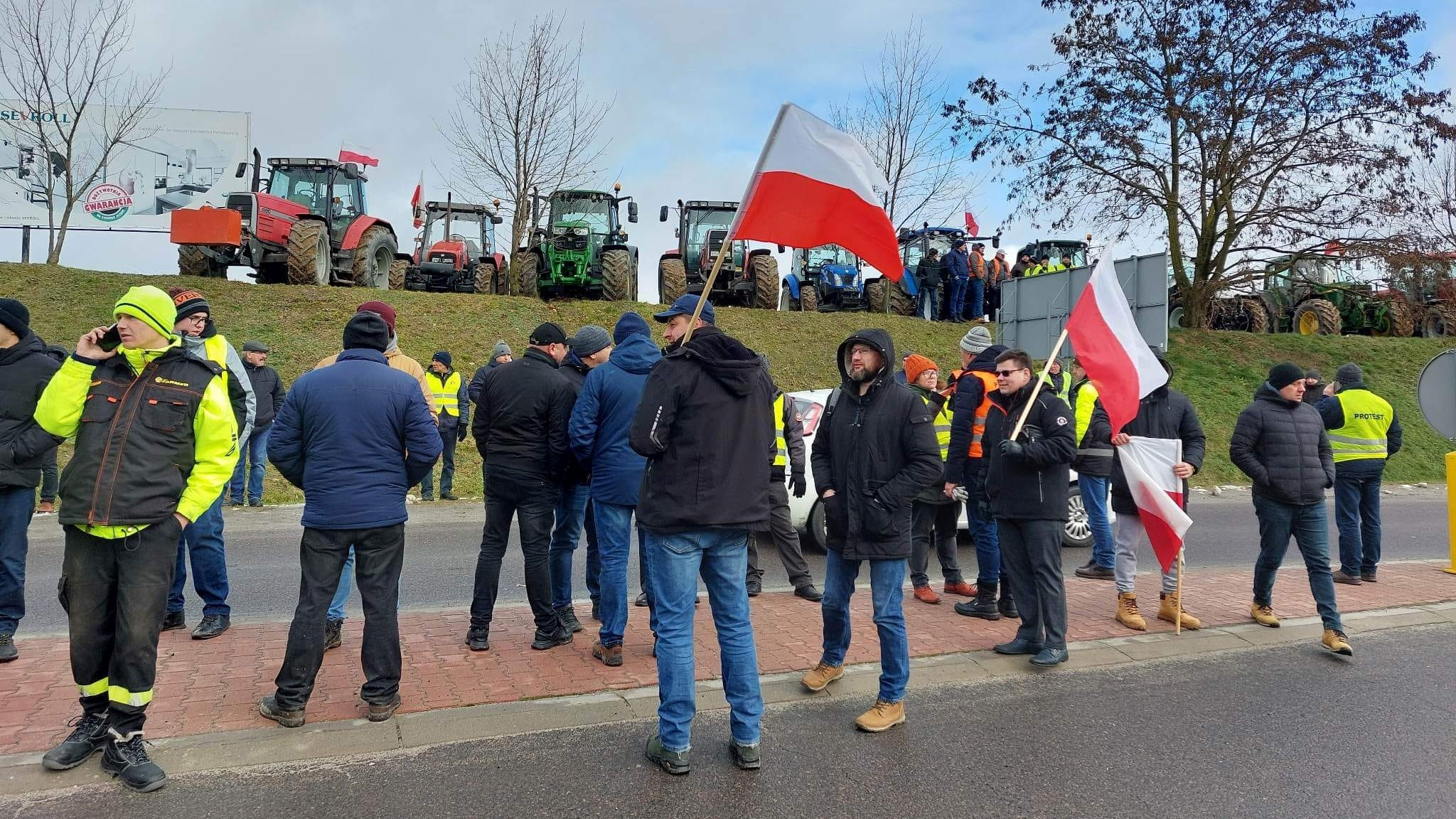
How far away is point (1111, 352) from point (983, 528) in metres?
1.63

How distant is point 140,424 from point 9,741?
1.52 meters

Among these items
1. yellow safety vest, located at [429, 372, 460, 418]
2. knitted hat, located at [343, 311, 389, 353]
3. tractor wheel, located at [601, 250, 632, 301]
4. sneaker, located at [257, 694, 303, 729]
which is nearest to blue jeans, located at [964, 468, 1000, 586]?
knitted hat, located at [343, 311, 389, 353]

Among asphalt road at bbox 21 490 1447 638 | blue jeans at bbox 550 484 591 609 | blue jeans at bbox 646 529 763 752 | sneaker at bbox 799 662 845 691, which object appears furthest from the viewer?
asphalt road at bbox 21 490 1447 638

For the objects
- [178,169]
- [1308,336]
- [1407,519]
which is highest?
[178,169]

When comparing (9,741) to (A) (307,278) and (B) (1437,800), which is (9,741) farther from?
(A) (307,278)

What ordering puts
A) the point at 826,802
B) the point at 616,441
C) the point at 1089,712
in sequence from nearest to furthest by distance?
the point at 826,802 < the point at 1089,712 < the point at 616,441

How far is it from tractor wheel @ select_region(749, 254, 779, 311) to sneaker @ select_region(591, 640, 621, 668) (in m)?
17.4

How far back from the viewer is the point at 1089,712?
4672 mm

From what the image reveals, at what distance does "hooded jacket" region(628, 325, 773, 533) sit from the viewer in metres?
3.86

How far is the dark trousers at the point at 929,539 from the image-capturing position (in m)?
6.97

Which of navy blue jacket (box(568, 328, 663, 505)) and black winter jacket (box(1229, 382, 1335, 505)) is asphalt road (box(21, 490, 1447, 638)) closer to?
navy blue jacket (box(568, 328, 663, 505))

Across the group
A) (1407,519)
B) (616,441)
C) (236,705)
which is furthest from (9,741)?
(1407,519)

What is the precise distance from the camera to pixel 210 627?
17.9ft

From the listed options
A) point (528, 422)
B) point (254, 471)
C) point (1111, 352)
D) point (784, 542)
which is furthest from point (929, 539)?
point (254, 471)
